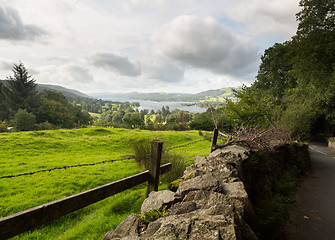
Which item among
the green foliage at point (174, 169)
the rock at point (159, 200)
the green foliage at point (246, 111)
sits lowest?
the green foliage at point (174, 169)

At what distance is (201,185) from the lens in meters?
2.48

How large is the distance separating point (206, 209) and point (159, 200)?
686 millimetres

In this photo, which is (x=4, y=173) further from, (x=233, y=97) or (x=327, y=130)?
(x=327, y=130)

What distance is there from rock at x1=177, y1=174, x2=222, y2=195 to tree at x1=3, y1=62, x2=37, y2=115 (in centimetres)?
5614

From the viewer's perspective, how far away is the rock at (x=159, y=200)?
7.21ft

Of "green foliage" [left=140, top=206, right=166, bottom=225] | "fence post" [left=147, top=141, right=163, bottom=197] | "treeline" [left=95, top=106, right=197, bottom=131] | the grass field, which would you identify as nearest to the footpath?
"fence post" [left=147, top=141, right=163, bottom=197]

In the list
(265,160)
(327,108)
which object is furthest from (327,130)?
(265,160)

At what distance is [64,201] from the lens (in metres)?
1.94

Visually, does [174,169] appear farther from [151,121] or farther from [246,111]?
[151,121]

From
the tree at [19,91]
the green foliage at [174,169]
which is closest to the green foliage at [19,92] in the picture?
the tree at [19,91]

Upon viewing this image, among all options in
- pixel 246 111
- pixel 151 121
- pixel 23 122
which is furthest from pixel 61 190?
pixel 151 121

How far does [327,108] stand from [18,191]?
1080 inches

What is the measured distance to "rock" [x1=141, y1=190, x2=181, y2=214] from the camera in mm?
2197

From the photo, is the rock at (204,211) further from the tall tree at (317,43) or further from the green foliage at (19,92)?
the green foliage at (19,92)
